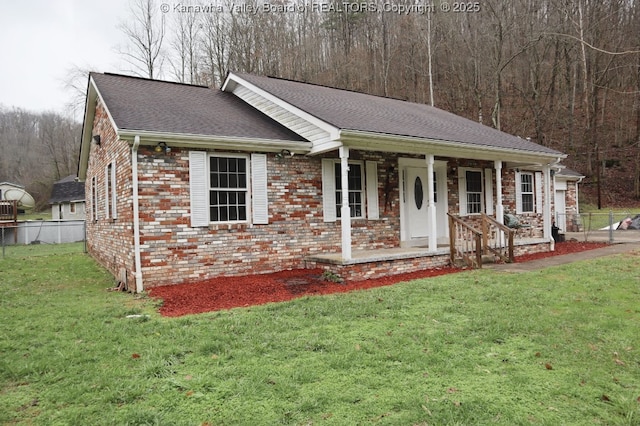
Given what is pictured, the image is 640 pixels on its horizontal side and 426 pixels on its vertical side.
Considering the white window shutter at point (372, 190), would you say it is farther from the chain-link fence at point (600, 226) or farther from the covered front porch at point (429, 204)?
the chain-link fence at point (600, 226)

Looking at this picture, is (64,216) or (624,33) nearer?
(624,33)

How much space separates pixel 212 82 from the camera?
25344mm

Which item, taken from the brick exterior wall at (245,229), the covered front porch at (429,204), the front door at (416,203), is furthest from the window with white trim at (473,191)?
the brick exterior wall at (245,229)

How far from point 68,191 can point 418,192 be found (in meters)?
31.5

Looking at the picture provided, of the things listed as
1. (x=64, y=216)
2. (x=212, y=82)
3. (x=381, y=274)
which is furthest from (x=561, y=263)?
(x=64, y=216)

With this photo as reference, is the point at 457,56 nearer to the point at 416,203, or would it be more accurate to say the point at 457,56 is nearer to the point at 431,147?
the point at 416,203

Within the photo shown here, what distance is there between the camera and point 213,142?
27.1 ft

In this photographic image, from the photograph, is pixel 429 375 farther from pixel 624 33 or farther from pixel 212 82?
pixel 624 33

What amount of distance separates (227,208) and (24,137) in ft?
184

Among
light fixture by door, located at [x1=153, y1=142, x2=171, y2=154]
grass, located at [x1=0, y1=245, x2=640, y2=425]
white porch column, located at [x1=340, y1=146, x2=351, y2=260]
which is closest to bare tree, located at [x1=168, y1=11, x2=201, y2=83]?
light fixture by door, located at [x1=153, y1=142, x2=171, y2=154]

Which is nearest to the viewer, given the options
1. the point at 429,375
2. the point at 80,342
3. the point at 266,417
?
the point at 266,417

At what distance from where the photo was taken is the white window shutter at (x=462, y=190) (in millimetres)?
12375

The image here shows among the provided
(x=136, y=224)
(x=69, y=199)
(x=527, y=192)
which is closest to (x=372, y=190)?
(x=136, y=224)

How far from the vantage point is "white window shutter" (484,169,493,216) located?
43.0ft
